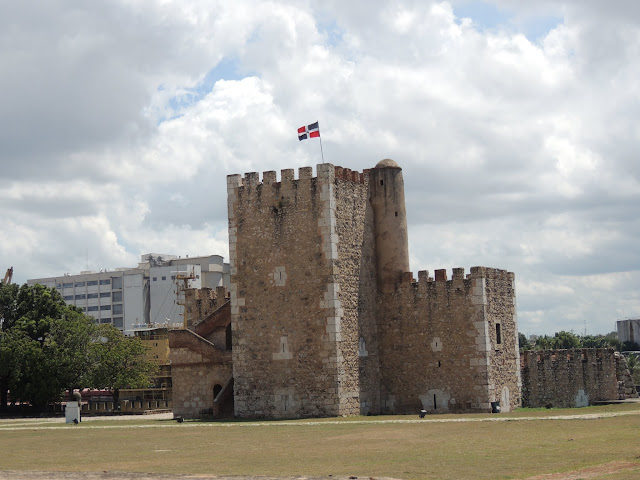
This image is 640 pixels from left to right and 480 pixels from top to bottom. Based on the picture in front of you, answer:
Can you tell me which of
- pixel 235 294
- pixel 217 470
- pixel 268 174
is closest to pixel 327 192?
pixel 268 174

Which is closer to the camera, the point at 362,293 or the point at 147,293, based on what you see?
the point at 362,293

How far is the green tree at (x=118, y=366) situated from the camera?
65.6 metres

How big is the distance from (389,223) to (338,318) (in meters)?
6.16

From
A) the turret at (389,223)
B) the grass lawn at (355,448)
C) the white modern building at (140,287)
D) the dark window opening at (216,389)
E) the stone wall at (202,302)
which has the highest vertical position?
the white modern building at (140,287)

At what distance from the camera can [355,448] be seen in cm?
2645

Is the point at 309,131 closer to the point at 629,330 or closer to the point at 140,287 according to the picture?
the point at 140,287

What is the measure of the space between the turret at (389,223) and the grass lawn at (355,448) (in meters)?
9.69

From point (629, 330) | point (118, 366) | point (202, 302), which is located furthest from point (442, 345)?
point (629, 330)

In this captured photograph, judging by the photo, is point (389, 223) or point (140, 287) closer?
point (389, 223)

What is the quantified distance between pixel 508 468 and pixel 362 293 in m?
25.1

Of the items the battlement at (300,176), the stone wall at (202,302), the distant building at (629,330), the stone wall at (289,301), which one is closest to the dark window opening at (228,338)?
the stone wall at (202,302)

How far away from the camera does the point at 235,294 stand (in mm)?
44688

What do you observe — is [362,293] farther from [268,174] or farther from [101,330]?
[101,330]

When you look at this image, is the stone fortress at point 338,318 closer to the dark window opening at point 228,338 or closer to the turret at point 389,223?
the turret at point 389,223
